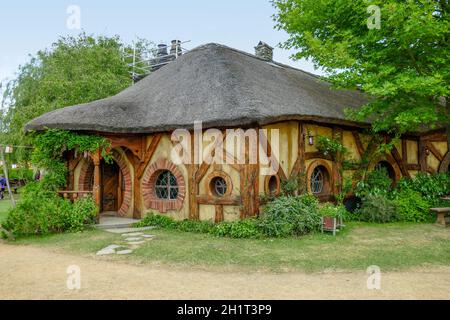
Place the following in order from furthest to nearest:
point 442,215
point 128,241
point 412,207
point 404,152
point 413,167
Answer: point 413,167
point 404,152
point 412,207
point 442,215
point 128,241

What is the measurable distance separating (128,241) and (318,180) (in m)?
6.13

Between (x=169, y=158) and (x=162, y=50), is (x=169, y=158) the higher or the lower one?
the lower one

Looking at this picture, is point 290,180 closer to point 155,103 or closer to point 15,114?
point 155,103

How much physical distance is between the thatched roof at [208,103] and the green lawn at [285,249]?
9.38 ft

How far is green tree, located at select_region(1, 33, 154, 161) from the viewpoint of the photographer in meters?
19.2

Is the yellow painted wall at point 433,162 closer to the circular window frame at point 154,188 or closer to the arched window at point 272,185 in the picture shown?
the arched window at point 272,185

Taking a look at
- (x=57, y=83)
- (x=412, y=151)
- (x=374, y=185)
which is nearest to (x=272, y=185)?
(x=374, y=185)

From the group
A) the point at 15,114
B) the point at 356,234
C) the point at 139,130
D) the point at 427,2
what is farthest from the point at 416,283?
the point at 15,114

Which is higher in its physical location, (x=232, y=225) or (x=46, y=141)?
(x=46, y=141)

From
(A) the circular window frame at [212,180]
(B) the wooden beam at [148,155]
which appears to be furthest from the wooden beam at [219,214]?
(B) the wooden beam at [148,155]

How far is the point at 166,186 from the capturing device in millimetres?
10953

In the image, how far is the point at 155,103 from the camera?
11.1 meters

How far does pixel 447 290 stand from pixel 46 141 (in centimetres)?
984

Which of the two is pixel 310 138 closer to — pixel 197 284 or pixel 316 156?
pixel 316 156
